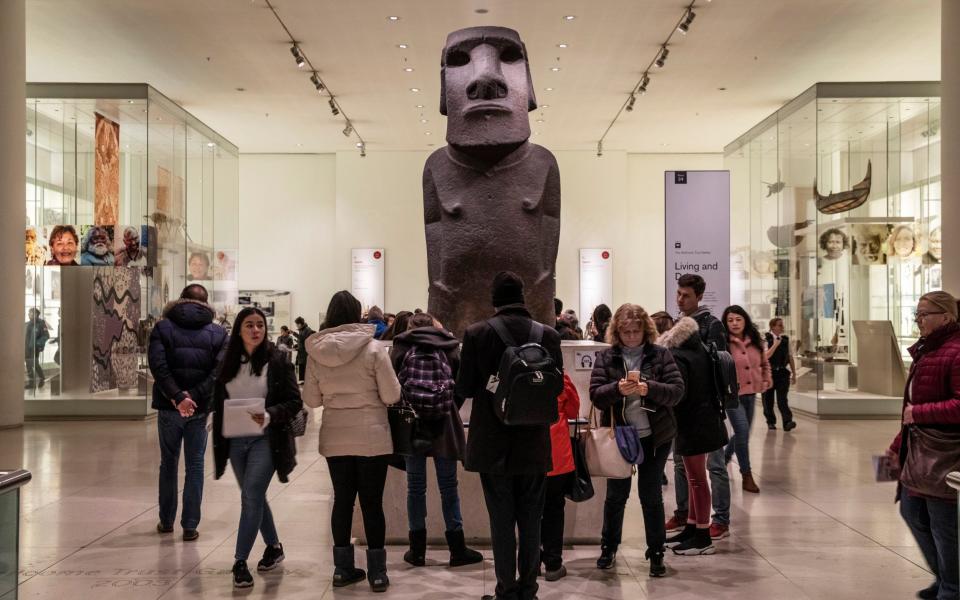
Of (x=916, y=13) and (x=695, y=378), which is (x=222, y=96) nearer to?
(x=916, y=13)

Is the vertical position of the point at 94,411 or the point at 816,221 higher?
the point at 816,221

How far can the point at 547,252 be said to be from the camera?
21.8 feet

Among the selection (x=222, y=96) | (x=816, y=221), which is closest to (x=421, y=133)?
(x=222, y=96)

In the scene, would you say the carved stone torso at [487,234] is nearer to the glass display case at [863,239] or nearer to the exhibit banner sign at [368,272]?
the glass display case at [863,239]

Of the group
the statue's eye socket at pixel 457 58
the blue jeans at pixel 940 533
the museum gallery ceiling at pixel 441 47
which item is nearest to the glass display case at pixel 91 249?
the museum gallery ceiling at pixel 441 47

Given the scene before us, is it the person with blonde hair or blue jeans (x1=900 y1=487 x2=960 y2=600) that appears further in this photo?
the person with blonde hair

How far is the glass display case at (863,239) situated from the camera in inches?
500

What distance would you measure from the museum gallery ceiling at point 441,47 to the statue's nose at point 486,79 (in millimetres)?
5093

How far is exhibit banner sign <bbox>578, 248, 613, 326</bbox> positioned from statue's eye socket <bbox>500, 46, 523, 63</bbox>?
13.9 metres

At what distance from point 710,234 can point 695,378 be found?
3912 millimetres

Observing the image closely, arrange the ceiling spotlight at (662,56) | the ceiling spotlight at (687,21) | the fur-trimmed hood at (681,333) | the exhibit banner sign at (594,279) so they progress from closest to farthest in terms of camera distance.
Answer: the fur-trimmed hood at (681,333) < the ceiling spotlight at (687,21) < the ceiling spotlight at (662,56) < the exhibit banner sign at (594,279)

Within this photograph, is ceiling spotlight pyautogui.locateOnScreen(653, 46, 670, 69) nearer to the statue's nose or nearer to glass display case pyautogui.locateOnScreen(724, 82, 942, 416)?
glass display case pyautogui.locateOnScreen(724, 82, 942, 416)

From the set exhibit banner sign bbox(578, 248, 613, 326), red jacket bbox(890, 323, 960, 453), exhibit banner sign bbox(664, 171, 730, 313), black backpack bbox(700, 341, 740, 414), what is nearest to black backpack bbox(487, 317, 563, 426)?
black backpack bbox(700, 341, 740, 414)

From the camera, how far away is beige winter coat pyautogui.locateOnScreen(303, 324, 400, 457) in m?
4.70
